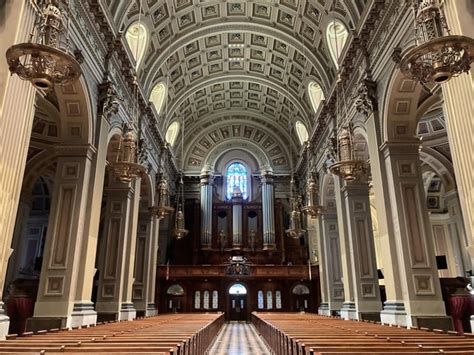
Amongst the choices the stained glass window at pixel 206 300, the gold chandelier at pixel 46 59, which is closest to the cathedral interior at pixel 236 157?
the gold chandelier at pixel 46 59

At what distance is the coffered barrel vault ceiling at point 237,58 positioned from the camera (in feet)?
43.4

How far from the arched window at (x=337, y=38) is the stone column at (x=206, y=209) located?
1112 centimetres

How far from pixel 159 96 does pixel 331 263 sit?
33.0 ft

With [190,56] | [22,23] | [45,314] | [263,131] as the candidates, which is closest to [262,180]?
[263,131]

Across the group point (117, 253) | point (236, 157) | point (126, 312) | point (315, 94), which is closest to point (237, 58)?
point (315, 94)

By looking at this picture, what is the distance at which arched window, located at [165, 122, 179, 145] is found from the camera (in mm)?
20337

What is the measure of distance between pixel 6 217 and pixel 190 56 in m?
12.2

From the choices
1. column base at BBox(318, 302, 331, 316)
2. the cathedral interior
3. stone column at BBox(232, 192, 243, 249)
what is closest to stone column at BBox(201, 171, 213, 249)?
the cathedral interior

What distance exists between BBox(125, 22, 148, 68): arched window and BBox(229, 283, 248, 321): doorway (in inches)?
470

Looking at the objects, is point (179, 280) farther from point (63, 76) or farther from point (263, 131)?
point (63, 76)

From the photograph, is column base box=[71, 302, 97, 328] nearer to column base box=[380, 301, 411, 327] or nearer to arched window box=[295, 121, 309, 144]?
column base box=[380, 301, 411, 327]

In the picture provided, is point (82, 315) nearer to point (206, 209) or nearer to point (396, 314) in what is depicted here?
point (396, 314)

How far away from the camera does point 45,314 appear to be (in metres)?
7.95

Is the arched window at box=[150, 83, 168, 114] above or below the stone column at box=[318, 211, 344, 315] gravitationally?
above
